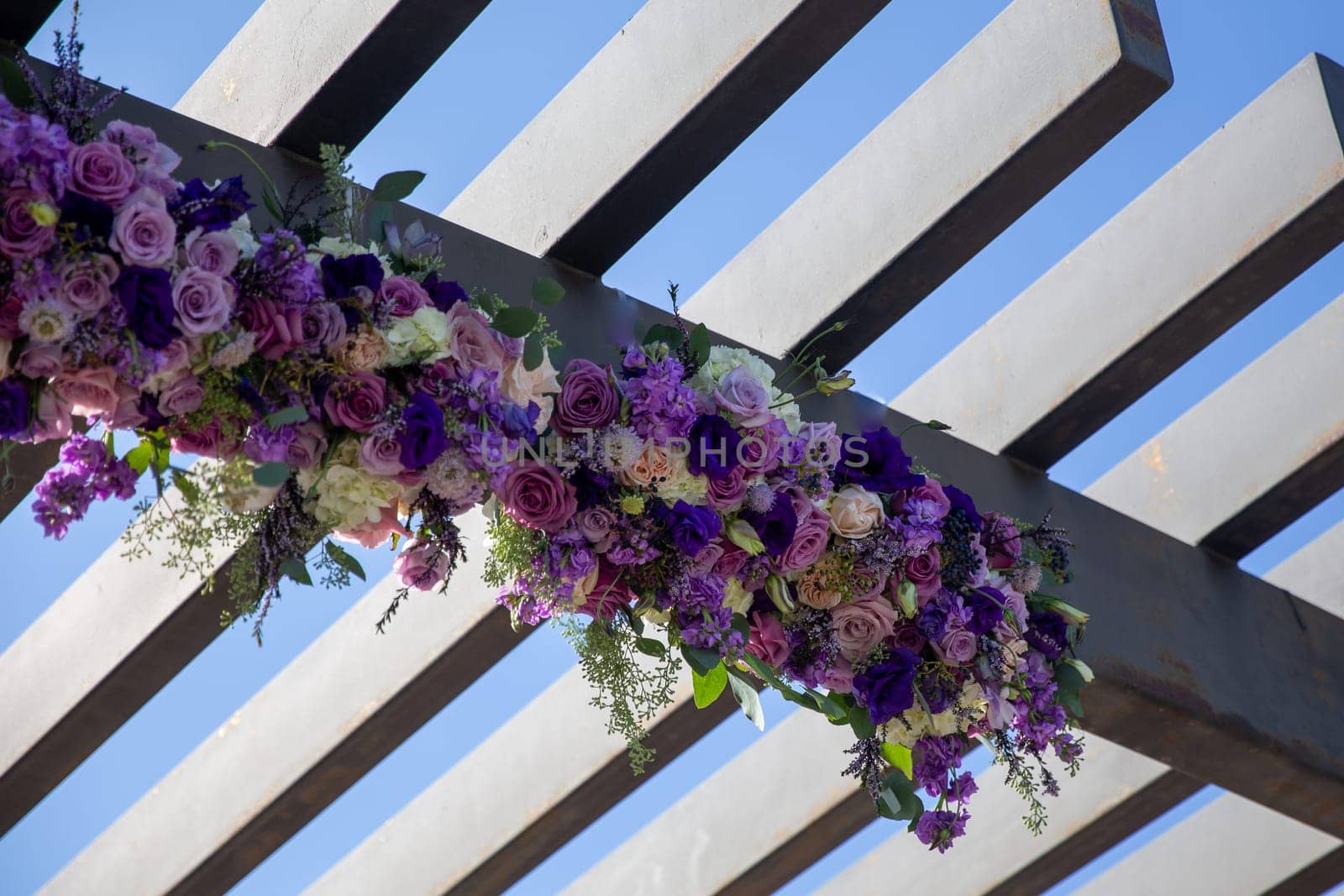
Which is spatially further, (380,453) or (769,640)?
(769,640)

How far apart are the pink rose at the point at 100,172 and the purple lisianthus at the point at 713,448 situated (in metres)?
1.04

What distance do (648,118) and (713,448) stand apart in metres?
0.96

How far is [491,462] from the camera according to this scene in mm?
2598

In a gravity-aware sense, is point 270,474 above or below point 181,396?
below

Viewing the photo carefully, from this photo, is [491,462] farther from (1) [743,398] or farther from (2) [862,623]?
(2) [862,623]

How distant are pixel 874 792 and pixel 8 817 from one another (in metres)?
2.74

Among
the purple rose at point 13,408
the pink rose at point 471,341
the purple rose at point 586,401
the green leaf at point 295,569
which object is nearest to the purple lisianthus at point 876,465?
the purple rose at point 586,401

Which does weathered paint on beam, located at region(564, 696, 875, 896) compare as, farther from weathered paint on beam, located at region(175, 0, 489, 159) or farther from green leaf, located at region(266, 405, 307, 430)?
green leaf, located at region(266, 405, 307, 430)

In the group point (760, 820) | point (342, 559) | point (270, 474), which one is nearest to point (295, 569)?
point (342, 559)

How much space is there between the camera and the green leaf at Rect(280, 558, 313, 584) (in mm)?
2592

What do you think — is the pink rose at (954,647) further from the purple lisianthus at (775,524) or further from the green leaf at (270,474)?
the green leaf at (270,474)

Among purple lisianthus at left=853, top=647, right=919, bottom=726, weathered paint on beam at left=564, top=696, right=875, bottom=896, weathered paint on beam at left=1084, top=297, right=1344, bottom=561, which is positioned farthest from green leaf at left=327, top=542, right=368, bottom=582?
weathered paint on beam at left=1084, top=297, right=1344, bottom=561

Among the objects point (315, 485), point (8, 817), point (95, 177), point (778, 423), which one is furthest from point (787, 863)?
point (95, 177)

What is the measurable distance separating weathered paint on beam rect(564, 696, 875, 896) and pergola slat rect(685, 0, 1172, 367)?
1691 millimetres
